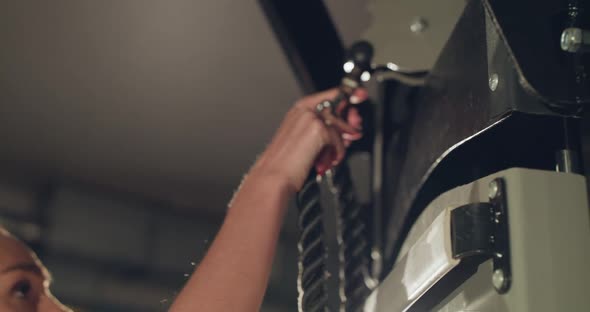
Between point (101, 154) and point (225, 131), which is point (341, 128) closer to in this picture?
point (225, 131)

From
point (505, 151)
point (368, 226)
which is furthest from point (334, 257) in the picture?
point (505, 151)

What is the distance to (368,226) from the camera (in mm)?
1022

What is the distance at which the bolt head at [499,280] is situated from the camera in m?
0.41

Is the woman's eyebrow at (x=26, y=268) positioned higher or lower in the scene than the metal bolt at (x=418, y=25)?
lower

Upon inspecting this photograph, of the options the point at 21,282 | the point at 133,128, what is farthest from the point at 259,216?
the point at 133,128

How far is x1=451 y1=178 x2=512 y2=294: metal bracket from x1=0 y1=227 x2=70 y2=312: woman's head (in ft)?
2.40

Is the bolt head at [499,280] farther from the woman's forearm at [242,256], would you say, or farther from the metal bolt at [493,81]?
the woman's forearm at [242,256]

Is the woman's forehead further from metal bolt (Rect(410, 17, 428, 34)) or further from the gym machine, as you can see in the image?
metal bolt (Rect(410, 17, 428, 34))

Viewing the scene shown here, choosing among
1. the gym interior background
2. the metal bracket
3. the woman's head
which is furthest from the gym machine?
the woman's head

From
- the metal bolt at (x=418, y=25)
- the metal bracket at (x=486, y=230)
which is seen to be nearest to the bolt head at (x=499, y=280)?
the metal bracket at (x=486, y=230)

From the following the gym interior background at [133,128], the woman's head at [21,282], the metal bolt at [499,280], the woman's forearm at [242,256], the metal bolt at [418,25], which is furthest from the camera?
the gym interior background at [133,128]

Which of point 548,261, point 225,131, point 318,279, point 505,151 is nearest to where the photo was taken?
point 548,261

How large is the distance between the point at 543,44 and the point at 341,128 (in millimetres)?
359

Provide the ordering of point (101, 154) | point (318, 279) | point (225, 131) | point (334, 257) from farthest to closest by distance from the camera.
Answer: point (101, 154)
point (225, 131)
point (334, 257)
point (318, 279)
